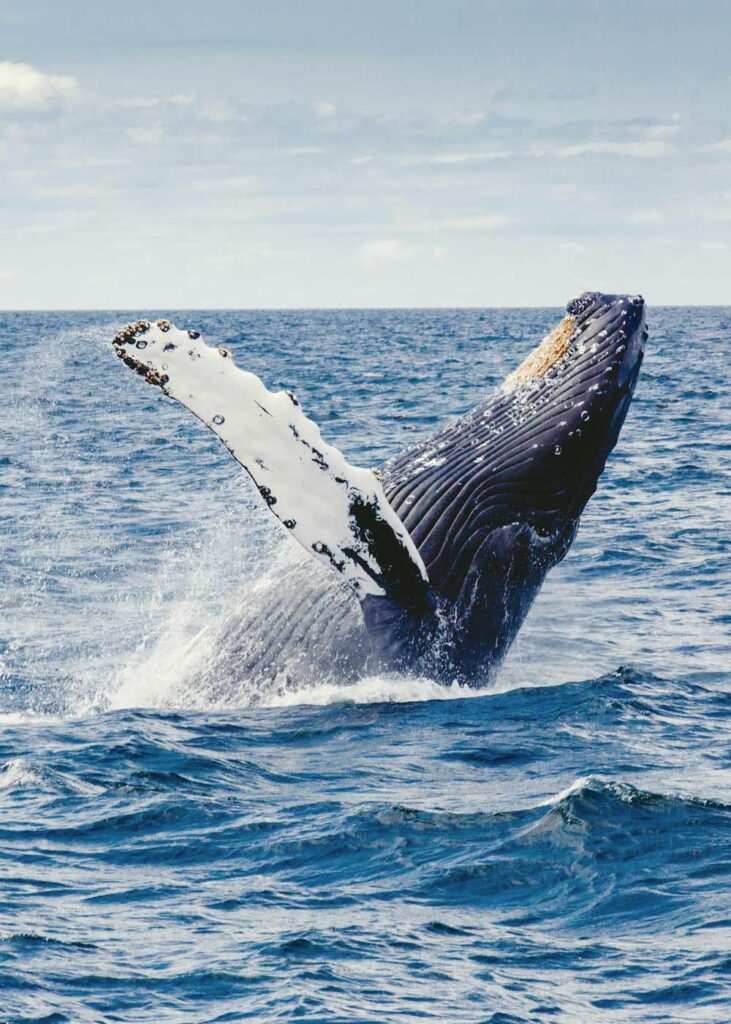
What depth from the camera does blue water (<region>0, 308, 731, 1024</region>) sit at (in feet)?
19.9

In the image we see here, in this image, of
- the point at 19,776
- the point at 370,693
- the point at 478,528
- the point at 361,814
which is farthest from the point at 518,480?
the point at 19,776

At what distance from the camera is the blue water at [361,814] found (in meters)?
6.05

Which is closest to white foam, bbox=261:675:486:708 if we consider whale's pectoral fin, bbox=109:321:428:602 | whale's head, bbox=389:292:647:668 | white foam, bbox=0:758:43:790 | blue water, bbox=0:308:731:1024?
blue water, bbox=0:308:731:1024

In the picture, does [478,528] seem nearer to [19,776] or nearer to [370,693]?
[370,693]

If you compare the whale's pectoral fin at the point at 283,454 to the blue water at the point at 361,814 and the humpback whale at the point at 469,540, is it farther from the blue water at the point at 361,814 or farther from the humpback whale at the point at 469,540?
the blue water at the point at 361,814

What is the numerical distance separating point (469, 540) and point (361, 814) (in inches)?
88.8

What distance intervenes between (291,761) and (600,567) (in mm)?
8060

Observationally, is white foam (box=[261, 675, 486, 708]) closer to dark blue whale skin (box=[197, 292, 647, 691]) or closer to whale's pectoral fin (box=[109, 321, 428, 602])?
dark blue whale skin (box=[197, 292, 647, 691])

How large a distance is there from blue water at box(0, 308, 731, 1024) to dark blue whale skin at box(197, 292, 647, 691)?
0.28 m

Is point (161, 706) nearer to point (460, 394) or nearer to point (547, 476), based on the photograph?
point (547, 476)

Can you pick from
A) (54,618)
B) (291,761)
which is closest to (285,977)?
(291,761)

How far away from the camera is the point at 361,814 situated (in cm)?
785

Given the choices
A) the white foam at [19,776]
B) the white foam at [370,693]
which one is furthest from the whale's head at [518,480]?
the white foam at [19,776]

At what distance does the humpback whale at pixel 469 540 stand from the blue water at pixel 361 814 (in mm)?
278
